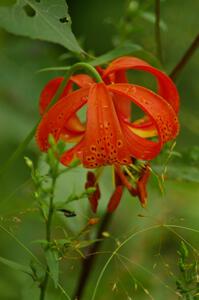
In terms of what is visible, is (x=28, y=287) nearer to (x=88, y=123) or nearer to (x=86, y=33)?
(x=88, y=123)

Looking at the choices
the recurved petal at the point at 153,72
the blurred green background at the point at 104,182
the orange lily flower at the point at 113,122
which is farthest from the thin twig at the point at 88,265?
the recurved petal at the point at 153,72

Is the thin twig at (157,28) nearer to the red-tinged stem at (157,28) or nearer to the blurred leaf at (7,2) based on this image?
the red-tinged stem at (157,28)

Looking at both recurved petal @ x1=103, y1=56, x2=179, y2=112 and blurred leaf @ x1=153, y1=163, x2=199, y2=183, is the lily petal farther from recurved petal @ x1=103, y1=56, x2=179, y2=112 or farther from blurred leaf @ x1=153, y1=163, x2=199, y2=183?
blurred leaf @ x1=153, y1=163, x2=199, y2=183

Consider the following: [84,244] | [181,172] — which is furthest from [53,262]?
[181,172]

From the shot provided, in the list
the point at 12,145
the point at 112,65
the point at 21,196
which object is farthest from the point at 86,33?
the point at 112,65

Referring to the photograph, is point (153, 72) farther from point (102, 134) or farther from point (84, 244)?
point (84, 244)
